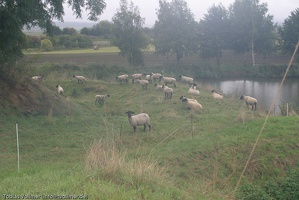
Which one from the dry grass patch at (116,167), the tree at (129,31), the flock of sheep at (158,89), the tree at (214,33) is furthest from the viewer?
the tree at (214,33)

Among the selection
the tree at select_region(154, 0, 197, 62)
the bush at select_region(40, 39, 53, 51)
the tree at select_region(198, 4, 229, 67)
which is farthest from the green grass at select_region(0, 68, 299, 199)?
the tree at select_region(198, 4, 229, 67)

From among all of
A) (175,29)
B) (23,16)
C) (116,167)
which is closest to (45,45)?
(175,29)

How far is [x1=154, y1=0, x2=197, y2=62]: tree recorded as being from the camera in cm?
4731

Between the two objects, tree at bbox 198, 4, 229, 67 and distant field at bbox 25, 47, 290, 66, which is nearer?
distant field at bbox 25, 47, 290, 66

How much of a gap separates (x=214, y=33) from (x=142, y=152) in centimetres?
4191

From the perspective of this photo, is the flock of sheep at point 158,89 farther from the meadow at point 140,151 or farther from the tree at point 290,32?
the tree at point 290,32

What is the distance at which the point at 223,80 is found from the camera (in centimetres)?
4472

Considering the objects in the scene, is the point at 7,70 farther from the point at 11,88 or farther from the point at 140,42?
the point at 140,42

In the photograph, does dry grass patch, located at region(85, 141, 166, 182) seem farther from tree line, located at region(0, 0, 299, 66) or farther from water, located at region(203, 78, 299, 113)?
tree line, located at region(0, 0, 299, 66)

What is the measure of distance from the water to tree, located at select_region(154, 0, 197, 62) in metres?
7.38

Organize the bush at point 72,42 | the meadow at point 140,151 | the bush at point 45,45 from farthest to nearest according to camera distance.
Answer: the bush at point 72,42, the bush at point 45,45, the meadow at point 140,151

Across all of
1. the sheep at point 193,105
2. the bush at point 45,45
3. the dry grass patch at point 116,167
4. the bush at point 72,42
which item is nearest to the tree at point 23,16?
the sheep at point 193,105

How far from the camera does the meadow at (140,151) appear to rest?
6.19m

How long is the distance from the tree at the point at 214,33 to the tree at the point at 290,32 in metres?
7.66
